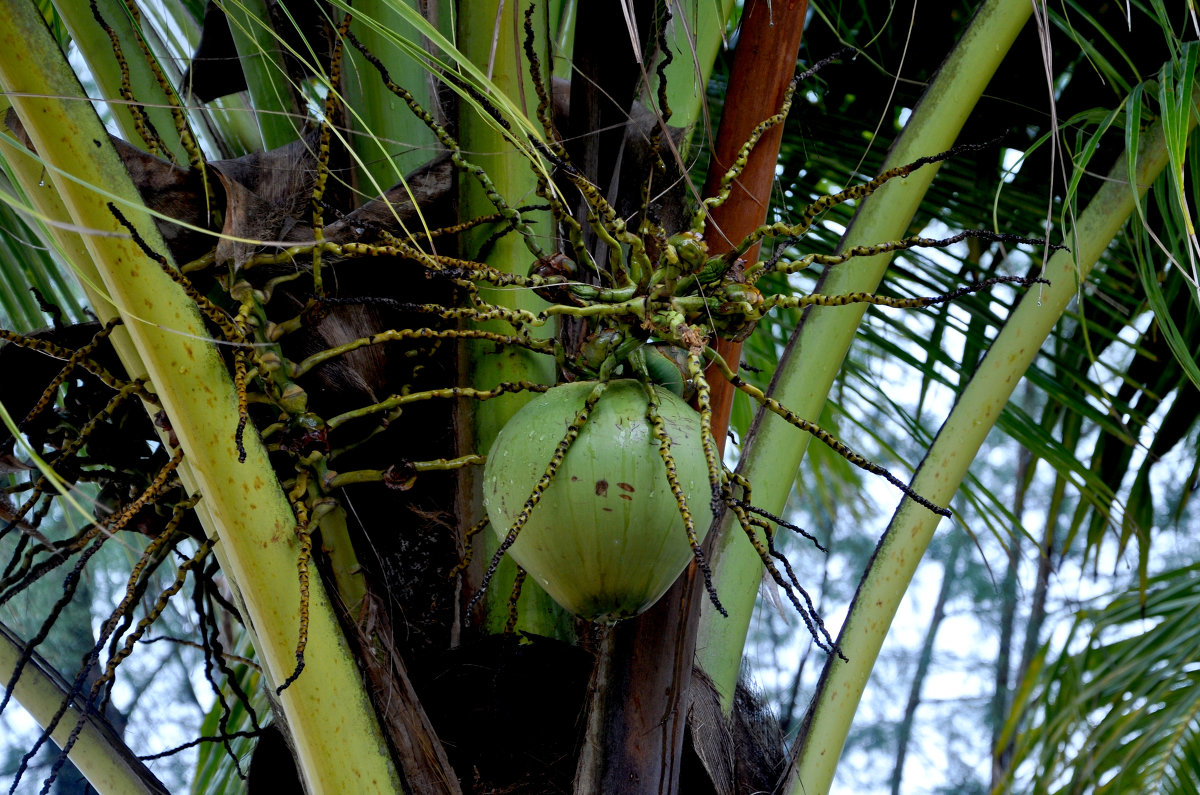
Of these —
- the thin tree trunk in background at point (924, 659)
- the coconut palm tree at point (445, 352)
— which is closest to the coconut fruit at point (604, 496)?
the coconut palm tree at point (445, 352)

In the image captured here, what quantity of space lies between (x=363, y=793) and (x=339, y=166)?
604 millimetres

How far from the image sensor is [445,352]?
1017 millimetres

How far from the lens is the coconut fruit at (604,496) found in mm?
735

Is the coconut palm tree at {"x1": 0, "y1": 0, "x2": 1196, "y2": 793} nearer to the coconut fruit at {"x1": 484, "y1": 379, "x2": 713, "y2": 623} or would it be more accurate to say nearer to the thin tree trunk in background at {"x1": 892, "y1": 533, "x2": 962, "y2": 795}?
the coconut fruit at {"x1": 484, "y1": 379, "x2": 713, "y2": 623}

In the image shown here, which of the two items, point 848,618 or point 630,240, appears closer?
point 630,240

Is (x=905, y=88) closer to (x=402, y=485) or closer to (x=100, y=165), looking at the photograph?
(x=402, y=485)

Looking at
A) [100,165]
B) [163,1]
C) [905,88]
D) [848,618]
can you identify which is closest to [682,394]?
[848,618]

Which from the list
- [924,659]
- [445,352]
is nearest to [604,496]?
[445,352]

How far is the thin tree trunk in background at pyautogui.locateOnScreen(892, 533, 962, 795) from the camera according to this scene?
7141 mm

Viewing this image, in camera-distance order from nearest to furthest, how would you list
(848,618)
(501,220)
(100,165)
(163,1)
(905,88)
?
(100,165) → (501,220) → (848,618) → (163,1) → (905,88)

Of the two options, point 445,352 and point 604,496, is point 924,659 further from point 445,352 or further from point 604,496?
point 604,496

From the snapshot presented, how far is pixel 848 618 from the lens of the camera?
3.54 feet

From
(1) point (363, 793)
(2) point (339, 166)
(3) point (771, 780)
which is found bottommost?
(1) point (363, 793)

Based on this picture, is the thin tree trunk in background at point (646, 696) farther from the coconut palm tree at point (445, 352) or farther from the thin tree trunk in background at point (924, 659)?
the thin tree trunk in background at point (924, 659)
